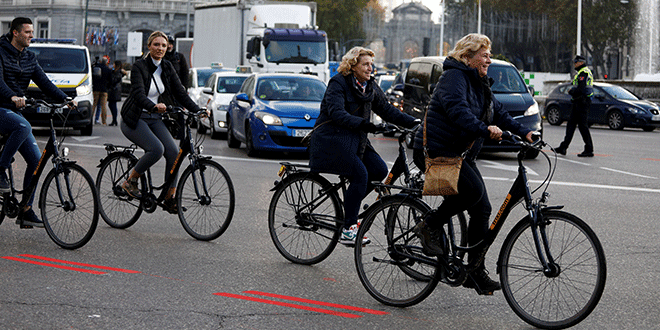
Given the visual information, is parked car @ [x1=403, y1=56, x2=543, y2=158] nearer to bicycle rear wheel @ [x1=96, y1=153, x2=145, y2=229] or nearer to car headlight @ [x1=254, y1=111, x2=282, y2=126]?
car headlight @ [x1=254, y1=111, x2=282, y2=126]

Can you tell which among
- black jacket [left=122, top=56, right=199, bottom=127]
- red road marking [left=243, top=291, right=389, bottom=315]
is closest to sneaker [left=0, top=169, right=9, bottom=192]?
black jacket [left=122, top=56, right=199, bottom=127]

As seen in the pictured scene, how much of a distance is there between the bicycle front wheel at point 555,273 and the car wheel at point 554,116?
24.6 meters

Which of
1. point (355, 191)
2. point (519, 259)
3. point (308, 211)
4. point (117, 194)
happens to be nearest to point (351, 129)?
point (355, 191)

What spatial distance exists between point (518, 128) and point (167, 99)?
12.7 feet

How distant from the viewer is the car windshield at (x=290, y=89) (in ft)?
53.0

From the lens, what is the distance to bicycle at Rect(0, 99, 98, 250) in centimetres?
689

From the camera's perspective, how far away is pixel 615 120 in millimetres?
27047

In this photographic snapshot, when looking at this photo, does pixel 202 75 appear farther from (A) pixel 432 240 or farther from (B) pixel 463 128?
(B) pixel 463 128

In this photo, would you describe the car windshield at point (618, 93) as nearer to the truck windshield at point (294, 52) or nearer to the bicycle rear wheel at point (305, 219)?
the truck windshield at point (294, 52)

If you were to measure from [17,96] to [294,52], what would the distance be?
19.0 m

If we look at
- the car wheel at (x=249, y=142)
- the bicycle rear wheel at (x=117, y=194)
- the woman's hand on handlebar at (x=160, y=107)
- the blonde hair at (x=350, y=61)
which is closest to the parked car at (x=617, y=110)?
the car wheel at (x=249, y=142)

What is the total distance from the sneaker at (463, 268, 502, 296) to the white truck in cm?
2022

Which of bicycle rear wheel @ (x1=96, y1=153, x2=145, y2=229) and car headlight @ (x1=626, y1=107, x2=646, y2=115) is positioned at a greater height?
car headlight @ (x1=626, y1=107, x2=646, y2=115)

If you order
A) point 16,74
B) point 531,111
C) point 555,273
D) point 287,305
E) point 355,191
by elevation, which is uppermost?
point 531,111
